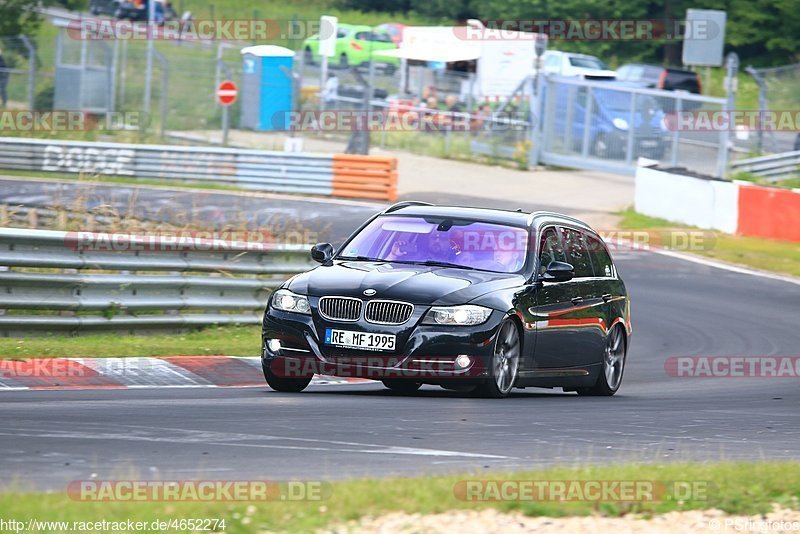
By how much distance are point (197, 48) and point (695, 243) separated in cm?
2962

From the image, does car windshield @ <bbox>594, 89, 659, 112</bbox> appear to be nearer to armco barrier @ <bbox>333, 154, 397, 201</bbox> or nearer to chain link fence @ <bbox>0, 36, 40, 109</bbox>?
armco barrier @ <bbox>333, 154, 397, 201</bbox>

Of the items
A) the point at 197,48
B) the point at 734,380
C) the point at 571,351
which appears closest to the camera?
the point at 571,351

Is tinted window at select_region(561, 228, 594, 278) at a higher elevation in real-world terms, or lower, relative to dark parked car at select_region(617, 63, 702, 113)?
lower

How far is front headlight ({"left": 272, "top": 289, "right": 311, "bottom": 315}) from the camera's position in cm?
1064

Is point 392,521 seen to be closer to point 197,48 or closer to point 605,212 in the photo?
point 605,212

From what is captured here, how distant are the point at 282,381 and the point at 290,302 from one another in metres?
0.68

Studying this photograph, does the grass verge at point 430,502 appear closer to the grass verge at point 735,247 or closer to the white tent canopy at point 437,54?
the grass verge at point 735,247

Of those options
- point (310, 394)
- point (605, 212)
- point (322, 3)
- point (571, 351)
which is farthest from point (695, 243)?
point (322, 3)

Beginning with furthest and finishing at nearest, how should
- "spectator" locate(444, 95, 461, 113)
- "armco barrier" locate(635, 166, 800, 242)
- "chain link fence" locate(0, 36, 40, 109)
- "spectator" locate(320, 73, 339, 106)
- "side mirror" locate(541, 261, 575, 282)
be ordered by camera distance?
"spectator" locate(444, 95, 461, 113) → "spectator" locate(320, 73, 339, 106) → "chain link fence" locate(0, 36, 40, 109) → "armco barrier" locate(635, 166, 800, 242) → "side mirror" locate(541, 261, 575, 282)

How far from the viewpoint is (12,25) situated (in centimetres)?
4131

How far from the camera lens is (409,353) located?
10320 millimetres

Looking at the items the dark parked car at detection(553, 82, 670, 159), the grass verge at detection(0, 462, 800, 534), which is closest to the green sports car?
the dark parked car at detection(553, 82, 670, 159)

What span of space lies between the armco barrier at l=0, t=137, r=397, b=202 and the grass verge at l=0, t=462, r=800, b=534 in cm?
2456

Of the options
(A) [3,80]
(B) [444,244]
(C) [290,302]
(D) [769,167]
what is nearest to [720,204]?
(D) [769,167]
